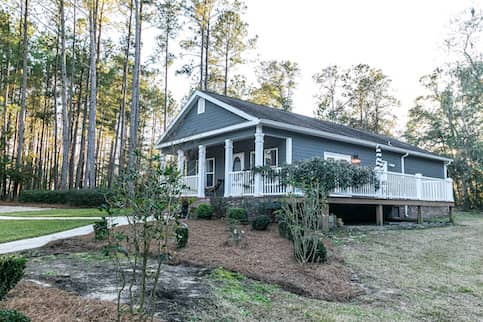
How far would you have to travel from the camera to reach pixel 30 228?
27.4 ft

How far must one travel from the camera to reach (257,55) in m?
24.5

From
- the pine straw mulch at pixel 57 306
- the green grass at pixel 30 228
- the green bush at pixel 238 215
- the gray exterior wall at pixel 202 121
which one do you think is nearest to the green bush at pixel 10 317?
the pine straw mulch at pixel 57 306

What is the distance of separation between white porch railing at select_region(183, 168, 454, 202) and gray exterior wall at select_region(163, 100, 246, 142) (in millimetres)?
2099

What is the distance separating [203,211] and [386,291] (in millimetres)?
7025

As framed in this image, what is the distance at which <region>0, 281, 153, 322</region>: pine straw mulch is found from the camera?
283 cm

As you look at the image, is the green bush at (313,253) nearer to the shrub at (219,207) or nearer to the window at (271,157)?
the shrub at (219,207)

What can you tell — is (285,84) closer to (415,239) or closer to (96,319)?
(415,239)

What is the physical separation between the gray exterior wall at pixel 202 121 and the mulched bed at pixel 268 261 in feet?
18.9

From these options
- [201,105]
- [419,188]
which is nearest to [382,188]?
[419,188]

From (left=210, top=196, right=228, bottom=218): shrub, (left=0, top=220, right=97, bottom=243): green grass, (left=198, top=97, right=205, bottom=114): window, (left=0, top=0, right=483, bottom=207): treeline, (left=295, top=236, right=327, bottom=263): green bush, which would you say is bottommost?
(left=295, top=236, right=327, bottom=263): green bush

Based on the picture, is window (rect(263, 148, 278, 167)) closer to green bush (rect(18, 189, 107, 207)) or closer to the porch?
the porch

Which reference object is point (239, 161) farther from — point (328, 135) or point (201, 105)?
point (328, 135)

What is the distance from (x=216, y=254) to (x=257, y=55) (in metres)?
20.6

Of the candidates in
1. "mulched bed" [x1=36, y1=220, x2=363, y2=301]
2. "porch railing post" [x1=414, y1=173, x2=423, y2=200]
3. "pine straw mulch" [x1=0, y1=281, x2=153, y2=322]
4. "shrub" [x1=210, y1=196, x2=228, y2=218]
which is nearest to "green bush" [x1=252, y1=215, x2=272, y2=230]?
"mulched bed" [x1=36, y1=220, x2=363, y2=301]
